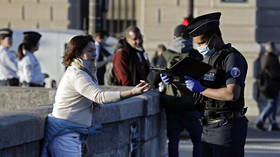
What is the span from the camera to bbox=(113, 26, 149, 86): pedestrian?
879cm

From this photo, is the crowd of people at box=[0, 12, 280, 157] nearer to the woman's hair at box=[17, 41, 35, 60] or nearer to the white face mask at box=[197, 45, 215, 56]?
the white face mask at box=[197, 45, 215, 56]

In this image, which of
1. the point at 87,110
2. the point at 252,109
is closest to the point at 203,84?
the point at 87,110

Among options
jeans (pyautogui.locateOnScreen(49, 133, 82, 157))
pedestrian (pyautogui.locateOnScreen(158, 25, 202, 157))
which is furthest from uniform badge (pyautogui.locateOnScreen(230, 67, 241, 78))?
pedestrian (pyautogui.locateOnScreen(158, 25, 202, 157))

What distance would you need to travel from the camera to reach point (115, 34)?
19656 millimetres

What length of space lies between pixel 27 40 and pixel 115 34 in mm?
9010

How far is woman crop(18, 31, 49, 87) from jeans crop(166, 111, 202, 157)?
10.3 ft

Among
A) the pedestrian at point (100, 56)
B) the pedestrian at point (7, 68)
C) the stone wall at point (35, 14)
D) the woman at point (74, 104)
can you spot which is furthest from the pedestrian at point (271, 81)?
the woman at point (74, 104)

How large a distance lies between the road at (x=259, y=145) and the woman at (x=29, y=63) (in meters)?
2.35

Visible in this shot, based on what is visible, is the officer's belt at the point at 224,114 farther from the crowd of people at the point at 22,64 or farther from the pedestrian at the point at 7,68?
the pedestrian at the point at 7,68

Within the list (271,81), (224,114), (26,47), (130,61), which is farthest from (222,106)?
(271,81)

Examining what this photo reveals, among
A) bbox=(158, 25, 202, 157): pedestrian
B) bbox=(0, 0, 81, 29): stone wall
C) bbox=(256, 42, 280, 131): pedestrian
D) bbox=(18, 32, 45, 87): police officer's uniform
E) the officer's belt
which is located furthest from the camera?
bbox=(0, 0, 81, 29): stone wall

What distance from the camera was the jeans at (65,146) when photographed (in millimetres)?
5473

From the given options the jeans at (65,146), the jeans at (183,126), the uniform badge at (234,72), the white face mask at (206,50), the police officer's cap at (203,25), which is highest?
the police officer's cap at (203,25)

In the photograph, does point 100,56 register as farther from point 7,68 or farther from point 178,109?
point 178,109
